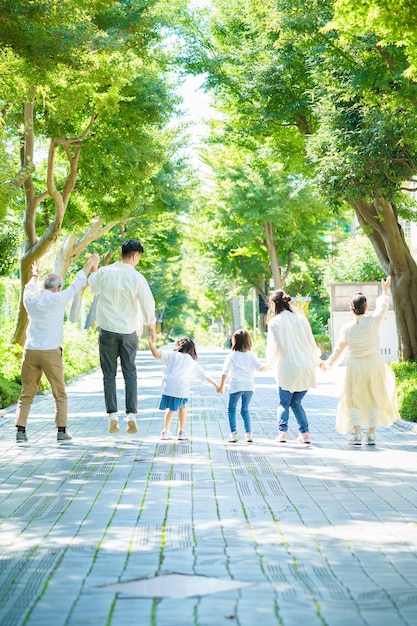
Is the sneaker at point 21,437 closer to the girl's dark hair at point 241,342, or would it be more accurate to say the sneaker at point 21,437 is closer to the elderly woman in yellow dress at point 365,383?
the girl's dark hair at point 241,342

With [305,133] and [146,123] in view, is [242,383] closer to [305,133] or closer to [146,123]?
[305,133]

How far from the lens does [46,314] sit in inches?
441

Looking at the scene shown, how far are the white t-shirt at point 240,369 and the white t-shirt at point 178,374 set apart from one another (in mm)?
327

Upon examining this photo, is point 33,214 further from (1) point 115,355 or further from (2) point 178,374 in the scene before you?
(2) point 178,374

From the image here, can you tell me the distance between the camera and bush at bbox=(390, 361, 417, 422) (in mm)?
13969

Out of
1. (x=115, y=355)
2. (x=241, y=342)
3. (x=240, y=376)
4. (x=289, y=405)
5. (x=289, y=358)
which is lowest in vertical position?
(x=289, y=405)

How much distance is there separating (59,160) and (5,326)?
5057mm

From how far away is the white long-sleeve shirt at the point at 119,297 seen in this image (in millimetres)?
11586

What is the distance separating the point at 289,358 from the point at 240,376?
23.9 inches

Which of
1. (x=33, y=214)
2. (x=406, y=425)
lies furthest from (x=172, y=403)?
(x=33, y=214)

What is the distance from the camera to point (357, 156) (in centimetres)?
1536

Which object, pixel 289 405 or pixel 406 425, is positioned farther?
pixel 406 425

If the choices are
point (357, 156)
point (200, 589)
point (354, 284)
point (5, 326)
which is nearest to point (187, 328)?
point (354, 284)

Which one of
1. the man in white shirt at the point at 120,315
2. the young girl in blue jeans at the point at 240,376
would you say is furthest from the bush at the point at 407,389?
the man in white shirt at the point at 120,315
